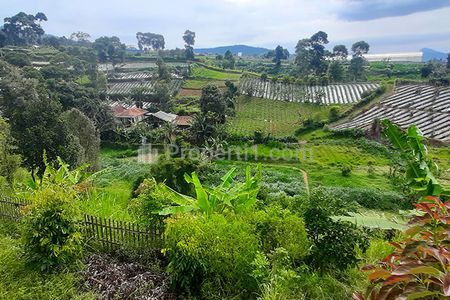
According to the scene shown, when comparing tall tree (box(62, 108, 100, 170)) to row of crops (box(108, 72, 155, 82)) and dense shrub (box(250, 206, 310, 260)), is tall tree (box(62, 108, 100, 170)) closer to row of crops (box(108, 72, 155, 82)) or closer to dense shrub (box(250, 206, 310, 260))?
dense shrub (box(250, 206, 310, 260))

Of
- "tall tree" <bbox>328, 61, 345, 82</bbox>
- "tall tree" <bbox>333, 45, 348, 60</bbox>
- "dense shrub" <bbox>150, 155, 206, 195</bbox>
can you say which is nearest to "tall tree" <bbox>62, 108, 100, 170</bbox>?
"dense shrub" <bbox>150, 155, 206, 195</bbox>

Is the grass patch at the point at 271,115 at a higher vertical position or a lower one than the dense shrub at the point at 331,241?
lower

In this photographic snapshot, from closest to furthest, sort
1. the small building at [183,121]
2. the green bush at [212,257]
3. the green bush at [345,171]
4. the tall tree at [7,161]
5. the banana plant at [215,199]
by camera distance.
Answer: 1. the green bush at [212,257]
2. the banana plant at [215,199]
3. the tall tree at [7,161]
4. the green bush at [345,171]
5. the small building at [183,121]

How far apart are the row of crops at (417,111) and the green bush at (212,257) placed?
37.0m

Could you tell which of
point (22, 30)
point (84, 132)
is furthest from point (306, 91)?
point (22, 30)

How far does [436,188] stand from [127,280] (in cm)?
436

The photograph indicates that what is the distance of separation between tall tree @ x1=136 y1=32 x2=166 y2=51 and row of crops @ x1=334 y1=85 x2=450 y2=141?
8451 cm

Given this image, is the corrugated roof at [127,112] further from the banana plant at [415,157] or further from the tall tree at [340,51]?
the tall tree at [340,51]

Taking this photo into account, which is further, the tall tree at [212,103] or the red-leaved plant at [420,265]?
the tall tree at [212,103]

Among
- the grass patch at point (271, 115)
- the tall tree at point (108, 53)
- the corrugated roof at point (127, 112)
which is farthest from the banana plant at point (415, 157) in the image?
the tall tree at point (108, 53)

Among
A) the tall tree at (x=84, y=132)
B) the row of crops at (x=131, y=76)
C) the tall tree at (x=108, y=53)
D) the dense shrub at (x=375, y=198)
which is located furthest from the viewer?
the tall tree at (x=108, y=53)

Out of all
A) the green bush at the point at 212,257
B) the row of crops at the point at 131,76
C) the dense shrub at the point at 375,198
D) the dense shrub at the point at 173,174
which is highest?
the row of crops at the point at 131,76

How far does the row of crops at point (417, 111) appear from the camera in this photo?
39812 mm

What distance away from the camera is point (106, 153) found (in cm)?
3569
